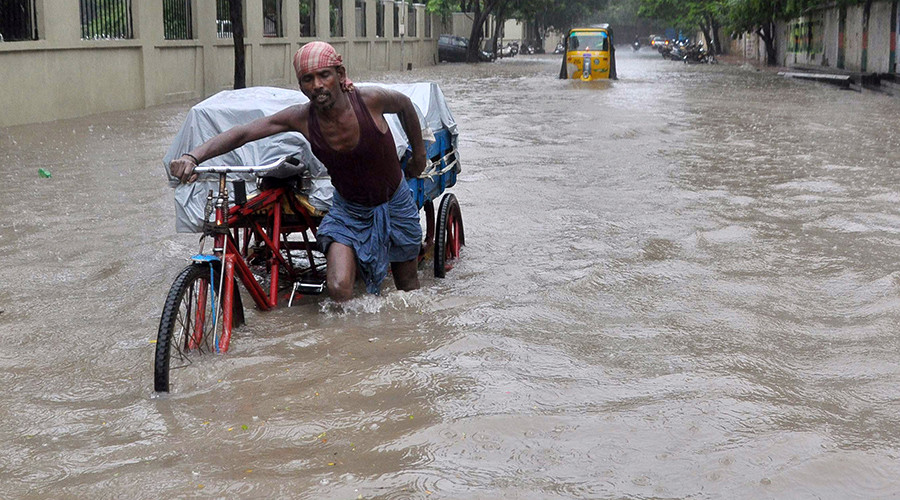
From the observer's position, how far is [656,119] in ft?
61.3

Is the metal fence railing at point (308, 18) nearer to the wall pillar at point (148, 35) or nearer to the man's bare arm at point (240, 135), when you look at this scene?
the wall pillar at point (148, 35)

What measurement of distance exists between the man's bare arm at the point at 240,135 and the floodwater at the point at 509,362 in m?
0.93

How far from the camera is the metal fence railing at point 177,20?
21.6 metres

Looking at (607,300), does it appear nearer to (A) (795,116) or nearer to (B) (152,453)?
(B) (152,453)

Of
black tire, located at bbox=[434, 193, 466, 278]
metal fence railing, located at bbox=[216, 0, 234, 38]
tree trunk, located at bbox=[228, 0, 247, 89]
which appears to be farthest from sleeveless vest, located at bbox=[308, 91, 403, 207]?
metal fence railing, located at bbox=[216, 0, 234, 38]

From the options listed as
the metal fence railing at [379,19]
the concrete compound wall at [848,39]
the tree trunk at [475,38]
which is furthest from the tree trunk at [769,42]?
the metal fence railing at [379,19]

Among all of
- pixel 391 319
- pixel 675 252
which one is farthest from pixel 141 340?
pixel 675 252

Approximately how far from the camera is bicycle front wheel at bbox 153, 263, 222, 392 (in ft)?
14.1

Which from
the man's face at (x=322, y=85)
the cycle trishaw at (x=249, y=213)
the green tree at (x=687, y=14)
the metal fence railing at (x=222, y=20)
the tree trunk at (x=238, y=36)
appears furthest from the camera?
the green tree at (x=687, y=14)

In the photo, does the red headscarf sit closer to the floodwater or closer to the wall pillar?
the floodwater

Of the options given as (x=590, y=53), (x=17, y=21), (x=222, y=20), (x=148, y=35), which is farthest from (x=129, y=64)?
(x=590, y=53)

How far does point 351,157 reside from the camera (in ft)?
16.9

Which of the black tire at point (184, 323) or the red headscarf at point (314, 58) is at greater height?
the red headscarf at point (314, 58)

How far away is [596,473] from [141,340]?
270 centimetres
